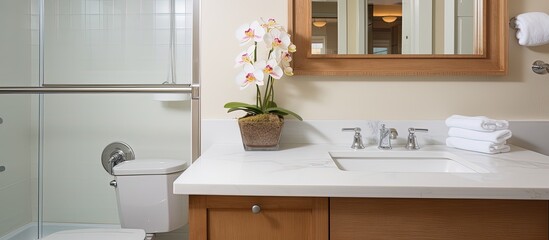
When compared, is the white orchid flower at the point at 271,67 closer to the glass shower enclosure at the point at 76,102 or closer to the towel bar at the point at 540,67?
the glass shower enclosure at the point at 76,102

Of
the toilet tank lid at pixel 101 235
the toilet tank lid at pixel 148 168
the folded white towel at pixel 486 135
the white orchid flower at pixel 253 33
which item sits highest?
the white orchid flower at pixel 253 33

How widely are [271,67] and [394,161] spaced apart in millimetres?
515

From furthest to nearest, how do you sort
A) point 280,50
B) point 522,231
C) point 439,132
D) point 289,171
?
point 439,132
point 280,50
point 289,171
point 522,231

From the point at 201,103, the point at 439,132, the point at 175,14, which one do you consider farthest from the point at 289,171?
the point at 175,14

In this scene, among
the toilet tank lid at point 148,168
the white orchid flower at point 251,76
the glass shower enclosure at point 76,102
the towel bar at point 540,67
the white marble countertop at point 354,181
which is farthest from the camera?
the glass shower enclosure at point 76,102

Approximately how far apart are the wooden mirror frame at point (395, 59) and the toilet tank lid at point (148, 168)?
2.23ft

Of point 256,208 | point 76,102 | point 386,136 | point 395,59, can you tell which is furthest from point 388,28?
point 76,102

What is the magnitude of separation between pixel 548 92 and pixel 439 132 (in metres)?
0.43

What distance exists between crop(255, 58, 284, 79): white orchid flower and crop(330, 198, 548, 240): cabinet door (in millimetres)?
552

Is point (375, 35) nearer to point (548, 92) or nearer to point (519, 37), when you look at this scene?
point (519, 37)

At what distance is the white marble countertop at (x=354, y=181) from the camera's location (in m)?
0.77

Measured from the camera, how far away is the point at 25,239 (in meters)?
1.95

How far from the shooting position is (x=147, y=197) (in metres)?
1.55

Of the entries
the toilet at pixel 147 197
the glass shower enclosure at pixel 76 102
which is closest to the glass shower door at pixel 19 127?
the glass shower enclosure at pixel 76 102
